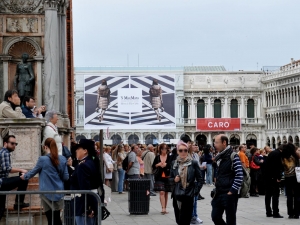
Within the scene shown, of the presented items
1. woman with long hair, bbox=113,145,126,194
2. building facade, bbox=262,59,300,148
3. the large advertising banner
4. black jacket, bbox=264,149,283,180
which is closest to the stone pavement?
black jacket, bbox=264,149,283,180

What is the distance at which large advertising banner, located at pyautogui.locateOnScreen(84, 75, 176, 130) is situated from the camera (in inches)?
899

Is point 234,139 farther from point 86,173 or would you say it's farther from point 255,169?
point 86,173

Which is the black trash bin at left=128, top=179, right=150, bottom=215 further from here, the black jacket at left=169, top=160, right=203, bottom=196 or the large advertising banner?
the black jacket at left=169, top=160, right=203, bottom=196

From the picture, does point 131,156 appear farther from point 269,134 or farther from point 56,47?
point 269,134

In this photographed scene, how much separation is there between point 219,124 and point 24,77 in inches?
3110

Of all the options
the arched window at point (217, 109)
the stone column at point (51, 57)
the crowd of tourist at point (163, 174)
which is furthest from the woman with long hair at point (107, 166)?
the arched window at point (217, 109)

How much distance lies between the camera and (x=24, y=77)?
20.7m

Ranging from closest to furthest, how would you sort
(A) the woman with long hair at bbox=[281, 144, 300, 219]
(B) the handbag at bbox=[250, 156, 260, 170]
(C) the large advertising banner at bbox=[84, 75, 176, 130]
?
(A) the woman with long hair at bbox=[281, 144, 300, 219] → (C) the large advertising banner at bbox=[84, 75, 176, 130] → (B) the handbag at bbox=[250, 156, 260, 170]

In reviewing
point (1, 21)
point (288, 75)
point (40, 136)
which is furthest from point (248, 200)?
point (288, 75)

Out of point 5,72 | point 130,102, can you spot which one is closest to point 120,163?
point 130,102

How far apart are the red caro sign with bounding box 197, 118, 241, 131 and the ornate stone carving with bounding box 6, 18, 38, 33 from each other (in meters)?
69.7

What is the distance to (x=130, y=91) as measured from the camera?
24.1 metres

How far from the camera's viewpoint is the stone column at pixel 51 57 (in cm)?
2045

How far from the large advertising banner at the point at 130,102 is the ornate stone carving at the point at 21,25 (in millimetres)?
3029
